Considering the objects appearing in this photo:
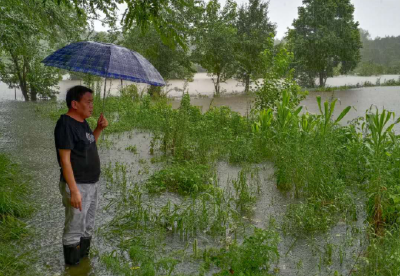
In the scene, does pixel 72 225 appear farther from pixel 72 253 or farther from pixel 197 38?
pixel 197 38

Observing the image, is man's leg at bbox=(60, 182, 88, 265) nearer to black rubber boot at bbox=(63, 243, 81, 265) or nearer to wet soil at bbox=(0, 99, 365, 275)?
black rubber boot at bbox=(63, 243, 81, 265)

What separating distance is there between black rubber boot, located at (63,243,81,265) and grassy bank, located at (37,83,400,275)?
25 centimetres

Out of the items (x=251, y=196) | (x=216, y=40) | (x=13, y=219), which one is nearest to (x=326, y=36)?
(x=216, y=40)

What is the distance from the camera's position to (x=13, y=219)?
4219 mm

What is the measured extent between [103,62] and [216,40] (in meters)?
20.7

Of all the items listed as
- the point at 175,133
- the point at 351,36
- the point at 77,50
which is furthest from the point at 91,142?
the point at 351,36

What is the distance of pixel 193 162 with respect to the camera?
6.75 meters

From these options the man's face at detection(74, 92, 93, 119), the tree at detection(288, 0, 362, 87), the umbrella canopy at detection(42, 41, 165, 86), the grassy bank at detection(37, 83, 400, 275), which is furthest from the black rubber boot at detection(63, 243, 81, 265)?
the tree at detection(288, 0, 362, 87)

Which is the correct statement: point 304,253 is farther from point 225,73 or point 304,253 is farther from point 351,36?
point 351,36

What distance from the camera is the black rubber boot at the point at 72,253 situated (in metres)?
3.34

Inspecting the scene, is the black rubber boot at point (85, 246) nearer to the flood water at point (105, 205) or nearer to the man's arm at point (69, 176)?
the flood water at point (105, 205)

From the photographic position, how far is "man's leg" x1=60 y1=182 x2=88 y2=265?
324cm

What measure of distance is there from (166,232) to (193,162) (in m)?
2.61

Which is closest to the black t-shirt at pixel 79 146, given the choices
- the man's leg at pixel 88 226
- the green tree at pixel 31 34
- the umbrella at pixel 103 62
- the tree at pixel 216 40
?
the man's leg at pixel 88 226
